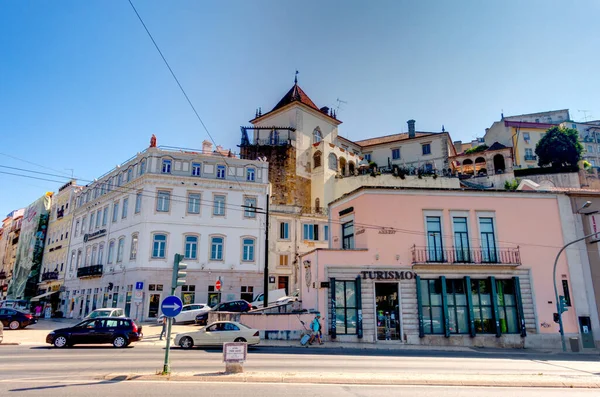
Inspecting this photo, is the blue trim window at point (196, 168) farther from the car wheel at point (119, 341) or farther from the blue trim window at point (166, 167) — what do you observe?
the car wheel at point (119, 341)

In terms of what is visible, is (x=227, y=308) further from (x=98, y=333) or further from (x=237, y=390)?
(x=237, y=390)

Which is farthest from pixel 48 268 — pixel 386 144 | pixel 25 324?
pixel 386 144

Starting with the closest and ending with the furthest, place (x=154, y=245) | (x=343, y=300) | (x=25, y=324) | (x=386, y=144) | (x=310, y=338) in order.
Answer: (x=310, y=338) → (x=343, y=300) → (x=25, y=324) → (x=154, y=245) → (x=386, y=144)

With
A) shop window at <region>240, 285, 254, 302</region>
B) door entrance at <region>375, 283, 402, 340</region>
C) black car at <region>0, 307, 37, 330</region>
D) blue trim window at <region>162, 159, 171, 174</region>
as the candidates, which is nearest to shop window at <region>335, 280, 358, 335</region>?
door entrance at <region>375, 283, 402, 340</region>

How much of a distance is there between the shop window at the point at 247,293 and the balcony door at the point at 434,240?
15.9 meters

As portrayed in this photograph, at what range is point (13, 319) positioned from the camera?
1085 inches

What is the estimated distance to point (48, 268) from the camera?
4878 cm

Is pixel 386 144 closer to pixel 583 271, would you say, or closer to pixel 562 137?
pixel 562 137

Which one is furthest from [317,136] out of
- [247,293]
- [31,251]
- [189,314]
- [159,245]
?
[31,251]

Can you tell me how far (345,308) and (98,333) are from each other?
40.8ft

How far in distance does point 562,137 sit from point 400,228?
42205mm

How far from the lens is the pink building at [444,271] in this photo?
22.8 metres

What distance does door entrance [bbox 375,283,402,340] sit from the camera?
22781 millimetres

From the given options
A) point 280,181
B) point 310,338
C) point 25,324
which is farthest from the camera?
point 280,181
